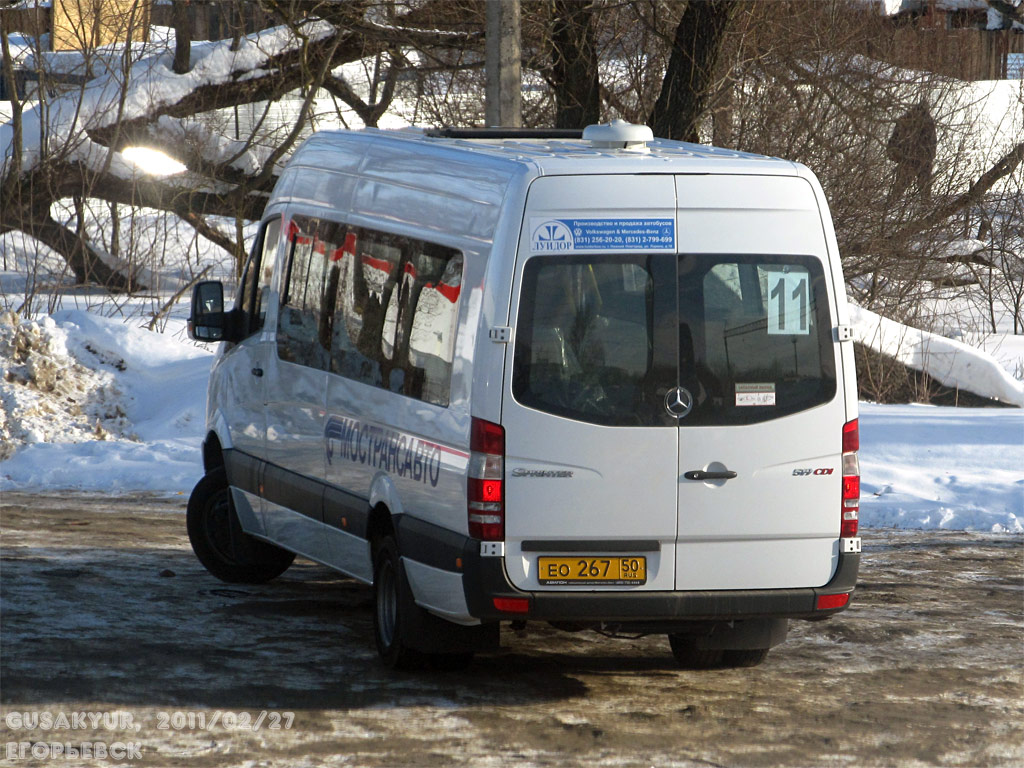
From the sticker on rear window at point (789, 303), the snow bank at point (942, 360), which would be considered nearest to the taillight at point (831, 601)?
the sticker on rear window at point (789, 303)

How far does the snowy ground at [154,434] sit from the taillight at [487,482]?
5.64 m

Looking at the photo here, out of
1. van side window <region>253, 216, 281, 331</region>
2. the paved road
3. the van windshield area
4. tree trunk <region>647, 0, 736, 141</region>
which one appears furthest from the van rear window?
tree trunk <region>647, 0, 736, 141</region>

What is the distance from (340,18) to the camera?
19312mm

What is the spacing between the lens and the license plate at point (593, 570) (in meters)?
5.91

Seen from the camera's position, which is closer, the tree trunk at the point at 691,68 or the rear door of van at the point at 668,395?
the rear door of van at the point at 668,395

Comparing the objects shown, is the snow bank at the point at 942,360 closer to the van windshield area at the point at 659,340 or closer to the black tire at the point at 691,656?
the black tire at the point at 691,656

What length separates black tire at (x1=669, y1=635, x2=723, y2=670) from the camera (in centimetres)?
688

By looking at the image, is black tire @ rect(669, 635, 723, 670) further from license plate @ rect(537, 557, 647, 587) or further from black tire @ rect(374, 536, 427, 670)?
black tire @ rect(374, 536, 427, 670)

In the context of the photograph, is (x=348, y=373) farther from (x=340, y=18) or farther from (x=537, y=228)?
(x=340, y=18)

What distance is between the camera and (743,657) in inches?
272

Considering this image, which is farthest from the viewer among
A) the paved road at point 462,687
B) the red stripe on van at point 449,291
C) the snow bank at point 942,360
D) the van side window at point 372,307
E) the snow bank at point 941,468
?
the snow bank at point 942,360

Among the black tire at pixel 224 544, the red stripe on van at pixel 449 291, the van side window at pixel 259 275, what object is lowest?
Answer: the black tire at pixel 224 544

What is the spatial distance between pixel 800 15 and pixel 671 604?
14122 mm

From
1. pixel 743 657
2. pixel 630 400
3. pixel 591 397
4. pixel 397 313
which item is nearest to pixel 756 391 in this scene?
pixel 630 400
